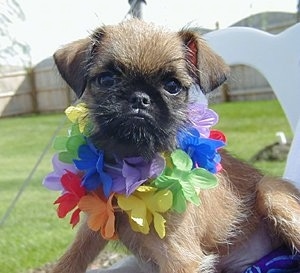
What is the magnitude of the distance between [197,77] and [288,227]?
26.9 inches

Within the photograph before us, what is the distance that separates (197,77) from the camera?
2469 millimetres

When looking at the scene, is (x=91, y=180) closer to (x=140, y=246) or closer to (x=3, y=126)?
(x=140, y=246)

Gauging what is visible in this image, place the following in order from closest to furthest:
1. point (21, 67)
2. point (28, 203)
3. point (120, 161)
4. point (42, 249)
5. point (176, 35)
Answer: point (120, 161)
point (176, 35)
point (42, 249)
point (28, 203)
point (21, 67)

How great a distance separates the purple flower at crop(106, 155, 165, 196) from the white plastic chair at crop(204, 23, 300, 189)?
6.08ft

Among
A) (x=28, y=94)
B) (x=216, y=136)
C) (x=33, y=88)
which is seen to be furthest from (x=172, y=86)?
(x=28, y=94)

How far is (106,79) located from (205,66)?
0.37 m

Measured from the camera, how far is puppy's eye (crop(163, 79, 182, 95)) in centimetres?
229

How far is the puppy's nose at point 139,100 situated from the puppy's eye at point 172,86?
0.39ft

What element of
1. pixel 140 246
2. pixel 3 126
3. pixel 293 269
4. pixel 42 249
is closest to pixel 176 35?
pixel 140 246

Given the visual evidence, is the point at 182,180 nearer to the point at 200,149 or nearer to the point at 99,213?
the point at 200,149

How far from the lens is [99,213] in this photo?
235cm

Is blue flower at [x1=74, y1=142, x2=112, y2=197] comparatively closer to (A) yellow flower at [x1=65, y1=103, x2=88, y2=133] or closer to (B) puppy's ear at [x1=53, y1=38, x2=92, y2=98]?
(A) yellow flower at [x1=65, y1=103, x2=88, y2=133]

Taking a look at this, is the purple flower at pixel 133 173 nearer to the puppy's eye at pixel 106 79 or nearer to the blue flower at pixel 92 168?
the blue flower at pixel 92 168

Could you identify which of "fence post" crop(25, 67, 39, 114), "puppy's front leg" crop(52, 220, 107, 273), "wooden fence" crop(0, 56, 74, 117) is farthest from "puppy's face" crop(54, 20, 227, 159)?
"fence post" crop(25, 67, 39, 114)
